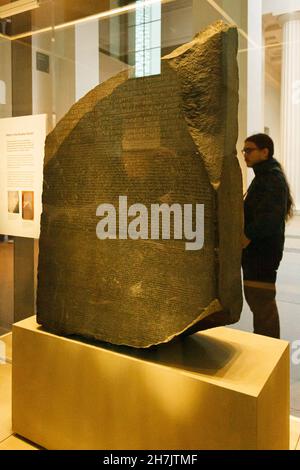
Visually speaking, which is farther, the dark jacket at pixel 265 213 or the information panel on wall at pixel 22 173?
the information panel on wall at pixel 22 173

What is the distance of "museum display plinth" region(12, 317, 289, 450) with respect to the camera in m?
1.22

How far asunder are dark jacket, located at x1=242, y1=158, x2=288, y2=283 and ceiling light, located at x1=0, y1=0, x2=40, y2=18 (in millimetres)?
1499

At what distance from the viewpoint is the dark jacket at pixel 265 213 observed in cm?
184

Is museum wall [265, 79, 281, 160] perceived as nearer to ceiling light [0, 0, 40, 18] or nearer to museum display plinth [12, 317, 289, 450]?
museum display plinth [12, 317, 289, 450]

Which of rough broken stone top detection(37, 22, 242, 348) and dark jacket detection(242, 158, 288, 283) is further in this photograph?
dark jacket detection(242, 158, 288, 283)

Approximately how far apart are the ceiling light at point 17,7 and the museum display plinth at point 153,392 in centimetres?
168

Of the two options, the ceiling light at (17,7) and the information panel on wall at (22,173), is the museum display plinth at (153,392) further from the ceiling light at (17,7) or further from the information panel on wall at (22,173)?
the ceiling light at (17,7)

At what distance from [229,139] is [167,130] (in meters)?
0.18

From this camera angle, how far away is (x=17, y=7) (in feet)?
7.96

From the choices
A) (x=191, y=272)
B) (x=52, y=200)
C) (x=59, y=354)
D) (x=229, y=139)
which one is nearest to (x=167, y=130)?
(x=229, y=139)

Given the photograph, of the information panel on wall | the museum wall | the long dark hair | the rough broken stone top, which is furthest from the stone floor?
the information panel on wall

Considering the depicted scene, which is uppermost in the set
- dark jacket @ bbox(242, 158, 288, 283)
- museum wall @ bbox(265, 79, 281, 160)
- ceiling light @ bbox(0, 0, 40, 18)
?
ceiling light @ bbox(0, 0, 40, 18)

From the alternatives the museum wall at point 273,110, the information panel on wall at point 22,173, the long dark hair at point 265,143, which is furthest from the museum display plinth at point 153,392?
the museum wall at point 273,110
